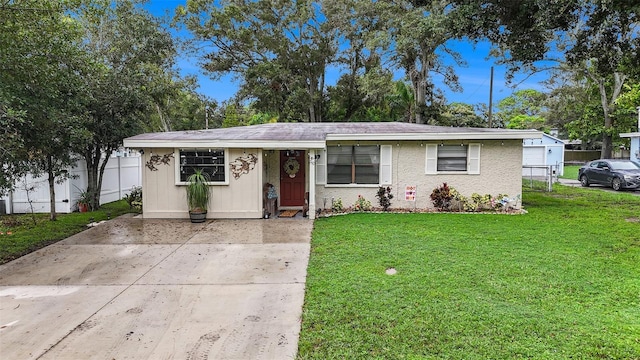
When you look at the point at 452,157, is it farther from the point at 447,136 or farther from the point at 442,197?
the point at 442,197

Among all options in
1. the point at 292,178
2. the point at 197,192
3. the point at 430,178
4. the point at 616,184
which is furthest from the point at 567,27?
the point at 616,184

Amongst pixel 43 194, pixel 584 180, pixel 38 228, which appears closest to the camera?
pixel 38 228

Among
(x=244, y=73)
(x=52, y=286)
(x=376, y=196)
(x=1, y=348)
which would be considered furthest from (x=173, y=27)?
(x=1, y=348)

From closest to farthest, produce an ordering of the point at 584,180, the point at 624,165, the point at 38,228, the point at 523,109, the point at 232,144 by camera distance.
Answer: the point at 38,228
the point at 232,144
the point at 624,165
the point at 584,180
the point at 523,109

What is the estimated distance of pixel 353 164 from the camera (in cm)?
1143

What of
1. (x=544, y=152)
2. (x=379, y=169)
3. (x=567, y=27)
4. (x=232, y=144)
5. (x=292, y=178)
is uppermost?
(x=567, y=27)

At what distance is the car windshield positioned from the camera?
16.7 meters

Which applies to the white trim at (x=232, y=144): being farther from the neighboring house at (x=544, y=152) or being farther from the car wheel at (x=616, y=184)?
the neighboring house at (x=544, y=152)

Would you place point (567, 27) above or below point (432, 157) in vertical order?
above

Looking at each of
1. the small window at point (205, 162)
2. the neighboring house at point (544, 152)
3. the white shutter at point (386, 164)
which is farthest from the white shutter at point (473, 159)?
the neighboring house at point (544, 152)

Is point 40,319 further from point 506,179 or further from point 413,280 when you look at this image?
point 506,179

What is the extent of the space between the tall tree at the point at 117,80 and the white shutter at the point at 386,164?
7286 millimetres

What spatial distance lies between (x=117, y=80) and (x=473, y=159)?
10531 millimetres

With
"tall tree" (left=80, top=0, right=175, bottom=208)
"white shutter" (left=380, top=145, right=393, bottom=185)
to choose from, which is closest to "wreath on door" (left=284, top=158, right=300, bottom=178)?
"white shutter" (left=380, top=145, right=393, bottom=185)
